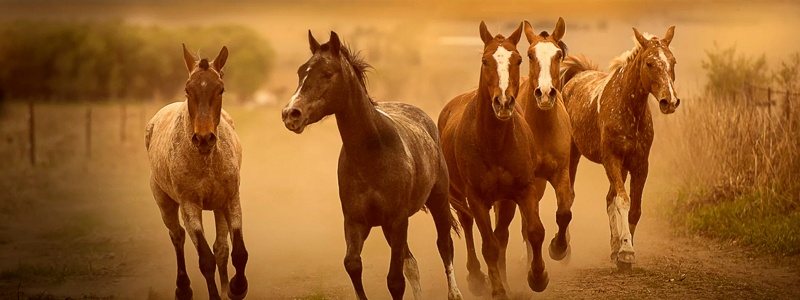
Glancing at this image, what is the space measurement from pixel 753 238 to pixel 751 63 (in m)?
6.03

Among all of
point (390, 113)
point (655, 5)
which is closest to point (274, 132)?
point (655, 5)

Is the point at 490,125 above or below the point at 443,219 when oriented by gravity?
above

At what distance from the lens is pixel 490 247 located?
923 cm

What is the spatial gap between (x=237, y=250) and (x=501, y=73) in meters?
2.52

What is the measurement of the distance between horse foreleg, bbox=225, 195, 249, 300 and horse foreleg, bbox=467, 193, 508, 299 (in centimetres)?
183

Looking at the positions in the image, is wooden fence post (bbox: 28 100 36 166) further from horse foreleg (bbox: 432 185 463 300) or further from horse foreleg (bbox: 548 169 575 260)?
horse foreleg (bbox: 548 169 575 260)

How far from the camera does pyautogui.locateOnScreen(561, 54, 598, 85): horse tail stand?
500 inches

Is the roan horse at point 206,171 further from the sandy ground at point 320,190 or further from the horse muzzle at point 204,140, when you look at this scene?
the sandy ground at point 320,190

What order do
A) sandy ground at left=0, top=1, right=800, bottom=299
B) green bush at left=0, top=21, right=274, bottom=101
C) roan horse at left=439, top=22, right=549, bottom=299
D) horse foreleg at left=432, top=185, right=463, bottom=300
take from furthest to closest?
green bush at left=0, top=21, right=274, bottom=101 → sandy ground at left=0, top=1, right=800, bottom=299 → horse foreleg at left=432, top=185, right=463, bottom=300 → roan horse at left=439, top=22, right=549, bottom=299

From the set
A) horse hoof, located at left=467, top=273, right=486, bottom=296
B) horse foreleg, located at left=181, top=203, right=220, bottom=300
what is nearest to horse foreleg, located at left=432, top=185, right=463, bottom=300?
horse hoof, located at left=467, top=273, right=486, bottom=296

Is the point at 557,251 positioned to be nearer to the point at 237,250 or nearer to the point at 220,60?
the point at 237,250

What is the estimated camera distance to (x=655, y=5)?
20.6m

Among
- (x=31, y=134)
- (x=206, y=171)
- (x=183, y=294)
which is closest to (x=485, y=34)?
(x=206, y=171)

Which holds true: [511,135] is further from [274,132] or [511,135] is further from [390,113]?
[274,132]
